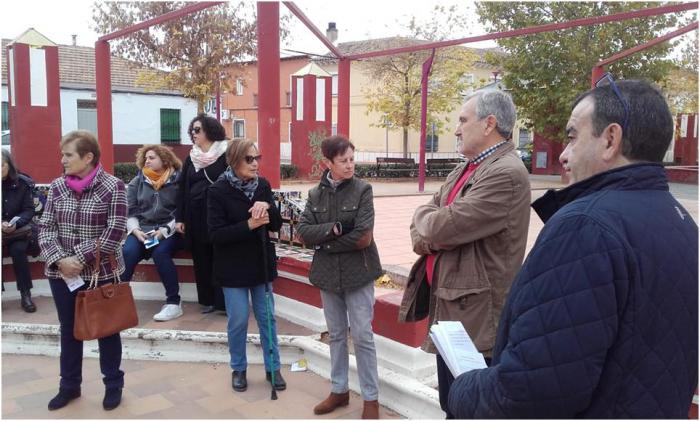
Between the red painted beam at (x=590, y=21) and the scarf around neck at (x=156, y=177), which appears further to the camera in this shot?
the scarf around neck at (x=156, y=177)

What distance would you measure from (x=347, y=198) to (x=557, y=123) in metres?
18.0

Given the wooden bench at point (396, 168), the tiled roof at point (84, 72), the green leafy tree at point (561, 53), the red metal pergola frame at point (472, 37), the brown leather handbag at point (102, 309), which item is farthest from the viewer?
the tiled roof at point (84, 72)

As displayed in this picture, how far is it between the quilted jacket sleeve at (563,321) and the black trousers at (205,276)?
4.01 meters

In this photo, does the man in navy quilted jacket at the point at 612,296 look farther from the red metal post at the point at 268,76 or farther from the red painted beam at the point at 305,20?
the red painted beam at the point at 305,20

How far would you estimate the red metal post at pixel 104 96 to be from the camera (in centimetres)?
744

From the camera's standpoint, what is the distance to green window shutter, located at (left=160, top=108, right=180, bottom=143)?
24516 millimetres

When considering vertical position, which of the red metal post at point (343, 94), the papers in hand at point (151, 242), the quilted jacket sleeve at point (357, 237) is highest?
the red metal post at point (343, 94)

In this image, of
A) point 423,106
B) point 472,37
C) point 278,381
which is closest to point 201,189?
point 278,381

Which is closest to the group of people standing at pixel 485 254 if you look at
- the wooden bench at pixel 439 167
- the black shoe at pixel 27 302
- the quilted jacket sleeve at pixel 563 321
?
the quilted jacket sleeve at pixel 563 321

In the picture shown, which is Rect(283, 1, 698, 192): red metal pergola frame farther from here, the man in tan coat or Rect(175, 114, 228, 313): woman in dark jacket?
the man in tan coat

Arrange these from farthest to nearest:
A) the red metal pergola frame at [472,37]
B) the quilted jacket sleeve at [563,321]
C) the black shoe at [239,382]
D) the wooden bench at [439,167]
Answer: the wooden bench at [439,167] → the red metal pergola frame at [472,37] → the black shoe at [239,382] → the quilted jacket sleeve at [563,321]

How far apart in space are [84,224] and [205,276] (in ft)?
5.71

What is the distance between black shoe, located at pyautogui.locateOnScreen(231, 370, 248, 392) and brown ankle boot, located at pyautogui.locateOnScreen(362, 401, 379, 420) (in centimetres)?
94

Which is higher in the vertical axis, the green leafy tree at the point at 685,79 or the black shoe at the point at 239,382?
the green leafy tree at the point at 685,79
